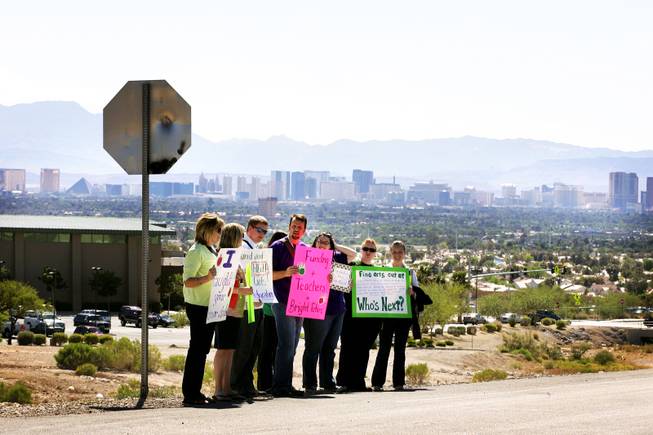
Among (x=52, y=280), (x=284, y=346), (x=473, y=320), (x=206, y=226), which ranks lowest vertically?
(x=473, y=320)

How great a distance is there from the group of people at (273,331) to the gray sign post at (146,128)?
0.58 metres

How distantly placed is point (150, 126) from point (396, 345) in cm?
551

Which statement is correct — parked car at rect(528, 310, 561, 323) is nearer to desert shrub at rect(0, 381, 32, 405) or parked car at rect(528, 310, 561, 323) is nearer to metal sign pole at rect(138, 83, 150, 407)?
desert shrub at rect(0, 381, 32, 405)

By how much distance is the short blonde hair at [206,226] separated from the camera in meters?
12.6

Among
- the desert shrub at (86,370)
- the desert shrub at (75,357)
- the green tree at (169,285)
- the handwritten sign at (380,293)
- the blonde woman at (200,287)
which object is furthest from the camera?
the green tree at (169,285)

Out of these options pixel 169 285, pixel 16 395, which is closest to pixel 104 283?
pixel 169 285

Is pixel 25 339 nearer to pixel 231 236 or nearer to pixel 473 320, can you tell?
pixel 231 236

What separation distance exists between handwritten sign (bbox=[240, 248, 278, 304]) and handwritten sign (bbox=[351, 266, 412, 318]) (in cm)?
225

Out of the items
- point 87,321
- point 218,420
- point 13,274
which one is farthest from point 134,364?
point 13,274

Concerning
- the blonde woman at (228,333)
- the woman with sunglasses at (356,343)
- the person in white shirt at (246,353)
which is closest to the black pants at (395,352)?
the woman with sunglasses at (356,343)

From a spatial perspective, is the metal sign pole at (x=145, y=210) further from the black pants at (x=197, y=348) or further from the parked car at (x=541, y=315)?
the parked car at (x=541, y=315)

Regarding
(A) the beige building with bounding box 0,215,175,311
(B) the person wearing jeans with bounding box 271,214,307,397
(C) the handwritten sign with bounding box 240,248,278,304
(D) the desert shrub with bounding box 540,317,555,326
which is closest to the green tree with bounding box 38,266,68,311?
(A) the beige building with bounding box 0,215,175,311

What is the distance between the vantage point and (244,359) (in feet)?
43.9

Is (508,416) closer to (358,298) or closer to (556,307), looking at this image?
(358,298)
